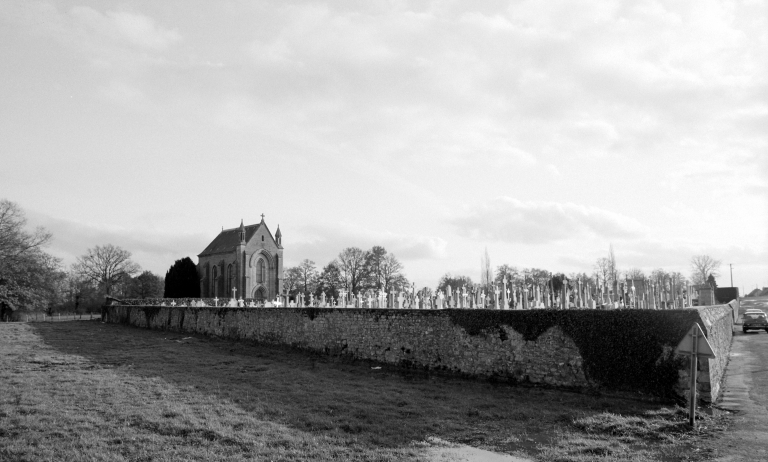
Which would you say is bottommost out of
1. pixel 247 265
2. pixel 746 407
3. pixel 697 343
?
pixel 746 407

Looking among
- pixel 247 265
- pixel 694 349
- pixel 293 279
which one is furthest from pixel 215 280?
pixel 694 349

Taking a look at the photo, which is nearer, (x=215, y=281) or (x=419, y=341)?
(x=419, y=341)

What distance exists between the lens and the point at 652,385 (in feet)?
37.7

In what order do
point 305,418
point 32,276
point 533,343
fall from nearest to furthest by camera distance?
point 305,418
point 533,343
point 32,276

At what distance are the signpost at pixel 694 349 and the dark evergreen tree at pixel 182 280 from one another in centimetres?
6900

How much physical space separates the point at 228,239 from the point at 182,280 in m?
7.97

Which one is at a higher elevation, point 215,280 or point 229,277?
point 229,277

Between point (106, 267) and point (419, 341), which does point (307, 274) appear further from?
point (419, 341)

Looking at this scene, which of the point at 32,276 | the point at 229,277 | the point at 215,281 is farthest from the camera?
the point at 215,281

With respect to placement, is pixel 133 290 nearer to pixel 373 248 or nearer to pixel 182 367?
pixel 373 248

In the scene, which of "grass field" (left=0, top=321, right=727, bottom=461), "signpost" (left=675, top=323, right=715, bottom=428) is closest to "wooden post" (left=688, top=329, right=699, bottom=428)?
"signpost" (left=675, top=323, right=715, bottom=428)

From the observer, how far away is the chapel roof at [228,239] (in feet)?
232

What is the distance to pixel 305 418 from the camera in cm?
934

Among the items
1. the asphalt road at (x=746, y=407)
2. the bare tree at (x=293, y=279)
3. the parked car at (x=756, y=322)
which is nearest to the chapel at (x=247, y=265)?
the bare tree at (x=293, y=279)
